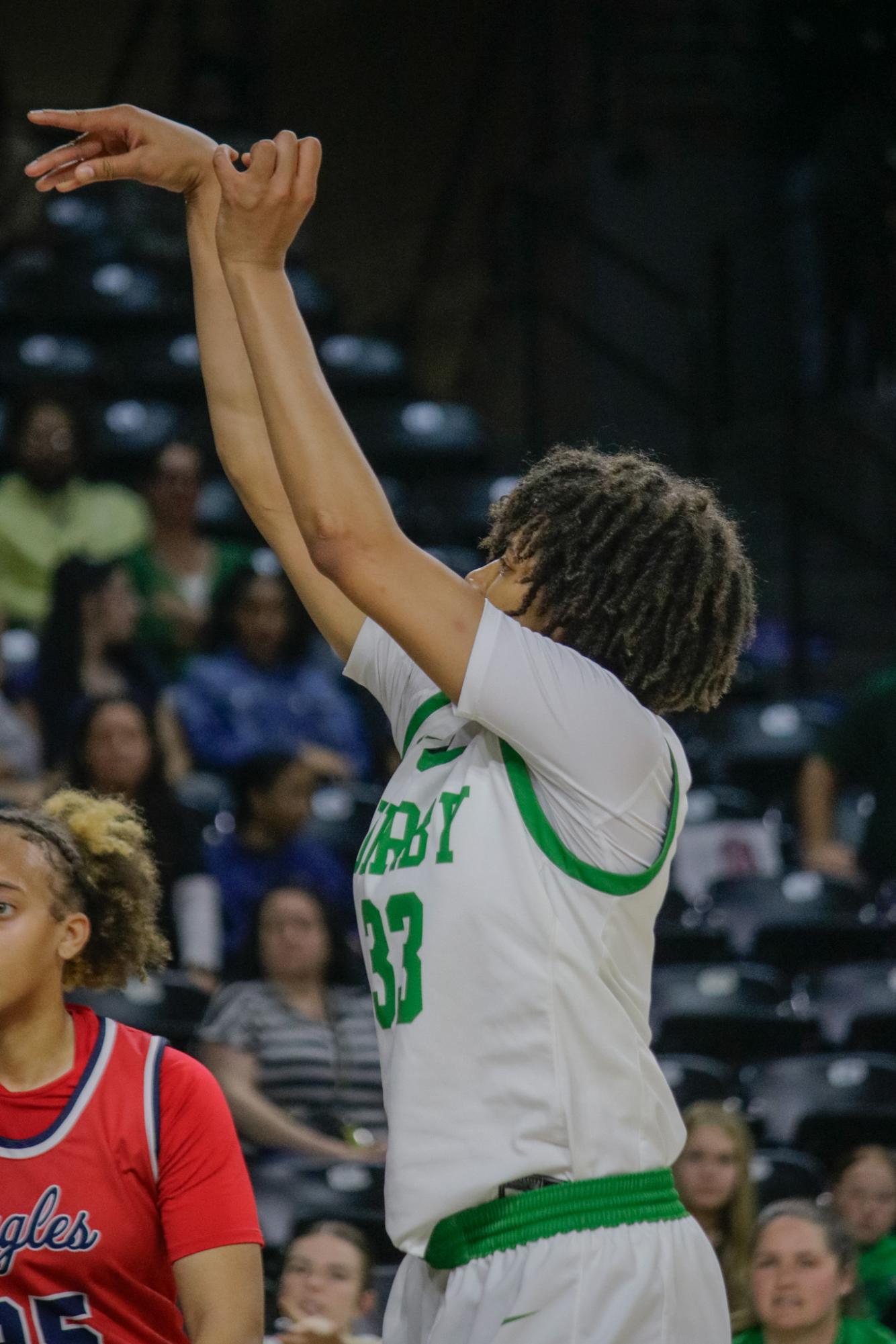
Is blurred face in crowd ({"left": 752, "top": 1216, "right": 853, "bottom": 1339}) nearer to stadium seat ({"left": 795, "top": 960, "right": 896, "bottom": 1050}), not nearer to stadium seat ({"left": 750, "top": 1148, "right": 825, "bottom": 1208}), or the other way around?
stadium seat ({"left": 750, "top": 1148, "right": 825, "bottom": 1208})

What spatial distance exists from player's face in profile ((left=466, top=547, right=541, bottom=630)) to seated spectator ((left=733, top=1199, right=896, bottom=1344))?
2223mm

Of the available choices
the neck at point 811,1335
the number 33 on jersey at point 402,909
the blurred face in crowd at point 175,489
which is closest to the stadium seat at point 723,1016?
the neck at point 811,1335

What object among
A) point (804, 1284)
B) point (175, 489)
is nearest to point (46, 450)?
point (175, 489)

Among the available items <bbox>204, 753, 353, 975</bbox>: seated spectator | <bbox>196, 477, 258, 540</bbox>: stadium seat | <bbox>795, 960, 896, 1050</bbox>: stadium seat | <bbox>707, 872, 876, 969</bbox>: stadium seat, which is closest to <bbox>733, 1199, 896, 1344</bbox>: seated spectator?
<bbox>795, 960, 896, 1050</bbox>: stadium seat

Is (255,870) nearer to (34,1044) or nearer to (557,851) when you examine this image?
(34,1044)

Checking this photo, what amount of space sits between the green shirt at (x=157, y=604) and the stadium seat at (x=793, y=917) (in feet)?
6.23

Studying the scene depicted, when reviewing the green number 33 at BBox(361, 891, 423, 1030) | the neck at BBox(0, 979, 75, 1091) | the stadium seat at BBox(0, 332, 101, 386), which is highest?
the stadium seat at BBox(0, 332, 101, 386)

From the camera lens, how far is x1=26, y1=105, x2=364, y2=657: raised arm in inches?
86.1

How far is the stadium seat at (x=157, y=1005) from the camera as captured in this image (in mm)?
4688

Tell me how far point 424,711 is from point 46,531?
184 inches

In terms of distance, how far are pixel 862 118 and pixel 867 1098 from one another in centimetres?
515

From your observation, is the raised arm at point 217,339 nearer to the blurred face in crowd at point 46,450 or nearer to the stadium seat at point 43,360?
the blurred face in crowd at point 46,450

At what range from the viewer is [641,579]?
A: 1.95m

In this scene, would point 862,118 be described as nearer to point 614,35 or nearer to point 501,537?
point 614,35
